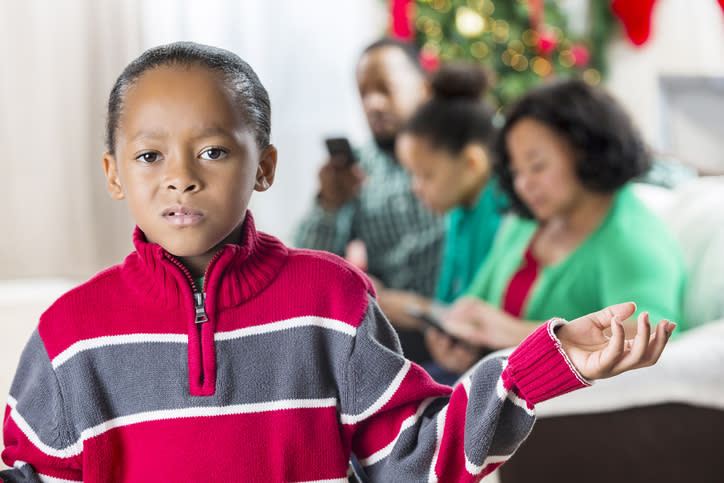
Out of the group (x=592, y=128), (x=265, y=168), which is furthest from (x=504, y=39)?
(x=265, y=168)

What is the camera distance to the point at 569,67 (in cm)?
346

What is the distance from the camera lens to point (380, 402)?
2.20 feet

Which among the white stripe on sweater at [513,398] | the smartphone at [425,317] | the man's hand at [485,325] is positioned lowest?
the smartphone at [425,317]

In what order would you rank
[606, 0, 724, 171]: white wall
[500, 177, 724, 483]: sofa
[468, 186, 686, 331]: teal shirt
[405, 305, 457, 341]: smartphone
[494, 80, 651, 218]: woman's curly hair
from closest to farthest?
[500, 177, 724, 483]: sofa, [468, 186, 686, 331]: teal shirt, [494, 80, 651, 218]: woman's curly hair, [405, 305, 457, 341]: smartphone, [606, 0, 724, 171]: white wall

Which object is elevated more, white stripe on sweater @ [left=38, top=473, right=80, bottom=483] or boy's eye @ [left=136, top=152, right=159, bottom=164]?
boy's eye @ [left=136, top=152, right=159, bottom=164]

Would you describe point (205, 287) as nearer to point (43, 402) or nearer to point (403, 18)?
point (43, 402)

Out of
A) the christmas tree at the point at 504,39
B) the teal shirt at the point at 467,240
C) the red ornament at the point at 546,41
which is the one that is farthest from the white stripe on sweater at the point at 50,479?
the red ornament at the point at 546,41

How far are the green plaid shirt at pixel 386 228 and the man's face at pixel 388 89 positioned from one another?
0.10m

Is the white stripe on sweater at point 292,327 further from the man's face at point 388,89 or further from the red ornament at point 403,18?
the red ornament at point 403,18

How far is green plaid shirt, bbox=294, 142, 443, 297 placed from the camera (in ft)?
6.78

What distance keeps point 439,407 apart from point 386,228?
1.42 meters

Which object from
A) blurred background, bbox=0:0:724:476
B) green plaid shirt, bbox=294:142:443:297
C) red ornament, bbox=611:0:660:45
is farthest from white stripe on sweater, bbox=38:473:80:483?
red ornament, bbox=611:0:660:45

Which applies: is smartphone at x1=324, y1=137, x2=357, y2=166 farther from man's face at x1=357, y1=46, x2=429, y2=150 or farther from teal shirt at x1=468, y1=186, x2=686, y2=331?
teal shirt at x1=468, y1=186, x2=686, y2=331

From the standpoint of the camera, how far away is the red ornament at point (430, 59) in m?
3.03
